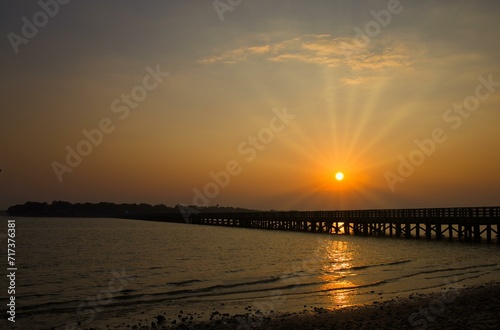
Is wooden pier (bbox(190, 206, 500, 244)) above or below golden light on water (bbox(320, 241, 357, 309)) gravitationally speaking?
above

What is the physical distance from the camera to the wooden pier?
3894 cm

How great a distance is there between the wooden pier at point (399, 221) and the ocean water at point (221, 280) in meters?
4.99

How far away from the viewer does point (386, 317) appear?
12.7m

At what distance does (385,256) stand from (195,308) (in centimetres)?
1876

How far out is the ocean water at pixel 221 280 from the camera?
15.3 m

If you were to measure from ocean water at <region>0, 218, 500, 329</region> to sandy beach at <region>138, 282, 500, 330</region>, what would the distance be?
42.7 inches

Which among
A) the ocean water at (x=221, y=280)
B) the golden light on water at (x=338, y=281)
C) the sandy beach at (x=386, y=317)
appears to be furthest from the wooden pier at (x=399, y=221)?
the sandy beach at (x=386, y=317)

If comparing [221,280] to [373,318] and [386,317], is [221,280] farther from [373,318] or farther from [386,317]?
[386,317]

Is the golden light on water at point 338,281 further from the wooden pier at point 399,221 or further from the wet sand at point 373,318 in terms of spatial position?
the wooden pier at point 399,221

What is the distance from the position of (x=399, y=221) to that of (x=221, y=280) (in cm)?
2972

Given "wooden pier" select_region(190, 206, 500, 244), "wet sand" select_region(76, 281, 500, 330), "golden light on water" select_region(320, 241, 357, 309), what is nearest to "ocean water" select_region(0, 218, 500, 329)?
"golden light on water" select_region(320, 241, 357, 309)

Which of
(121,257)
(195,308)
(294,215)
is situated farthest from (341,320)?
(294,215)

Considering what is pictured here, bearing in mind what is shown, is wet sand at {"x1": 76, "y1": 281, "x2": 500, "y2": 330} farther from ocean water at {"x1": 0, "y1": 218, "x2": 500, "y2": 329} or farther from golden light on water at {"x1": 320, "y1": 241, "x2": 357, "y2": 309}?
golden light on water at {"x1": 320, "y1": 241, "x2": 357, "y2": 309}

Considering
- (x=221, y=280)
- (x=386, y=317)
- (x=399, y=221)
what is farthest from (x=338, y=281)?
(x=399, y=221)
